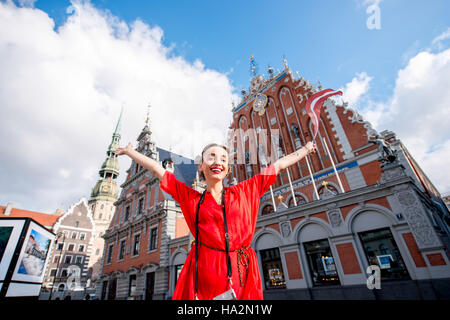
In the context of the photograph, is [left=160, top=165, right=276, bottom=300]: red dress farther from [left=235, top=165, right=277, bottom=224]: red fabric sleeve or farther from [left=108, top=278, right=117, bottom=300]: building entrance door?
[left=108, top=278, right=117, bottom=300]: building entrance door

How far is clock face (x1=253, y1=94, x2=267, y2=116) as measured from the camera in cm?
1964

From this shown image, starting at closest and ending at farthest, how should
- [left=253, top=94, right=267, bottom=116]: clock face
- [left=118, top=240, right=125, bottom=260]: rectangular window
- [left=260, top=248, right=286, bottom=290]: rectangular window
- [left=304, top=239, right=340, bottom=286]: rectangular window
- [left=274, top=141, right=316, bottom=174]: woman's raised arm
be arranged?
[left=274, top=141, right=316, bottom=174]: woman's raised arm < [left=304, top=239, right=340, bottom=286]: rectangular window < [left=260, top=248, right=286, bottom=290]: rectangular window < [left=253, top=94, right=267, bottom=116]: clock face < [left=118, top=240, right=125, bottom=260]: rectangular window

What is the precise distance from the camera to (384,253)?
835 centimetres

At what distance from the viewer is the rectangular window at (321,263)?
9.14m

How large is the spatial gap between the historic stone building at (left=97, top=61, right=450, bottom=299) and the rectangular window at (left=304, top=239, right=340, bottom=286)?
0.13 feet

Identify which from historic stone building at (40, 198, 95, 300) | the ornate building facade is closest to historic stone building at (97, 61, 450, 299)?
the ornate building facade

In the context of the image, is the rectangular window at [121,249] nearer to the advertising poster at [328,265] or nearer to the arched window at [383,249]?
the advertising poster at [328,265]

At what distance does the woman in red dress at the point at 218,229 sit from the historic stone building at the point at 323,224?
0.62 metres

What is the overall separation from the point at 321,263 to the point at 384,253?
7.98 feet

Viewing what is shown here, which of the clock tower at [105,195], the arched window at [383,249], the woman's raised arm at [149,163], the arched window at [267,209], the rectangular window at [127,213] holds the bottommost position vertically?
the arched window at [383,249]

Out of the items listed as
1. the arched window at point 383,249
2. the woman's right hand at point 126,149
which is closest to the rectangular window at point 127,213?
the arched window at point 383,249

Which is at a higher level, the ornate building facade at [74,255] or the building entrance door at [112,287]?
the ornate building facade at [74,255]

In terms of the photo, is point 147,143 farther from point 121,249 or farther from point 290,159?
point 290,159

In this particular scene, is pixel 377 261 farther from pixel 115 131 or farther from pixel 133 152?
pixel 115 131
